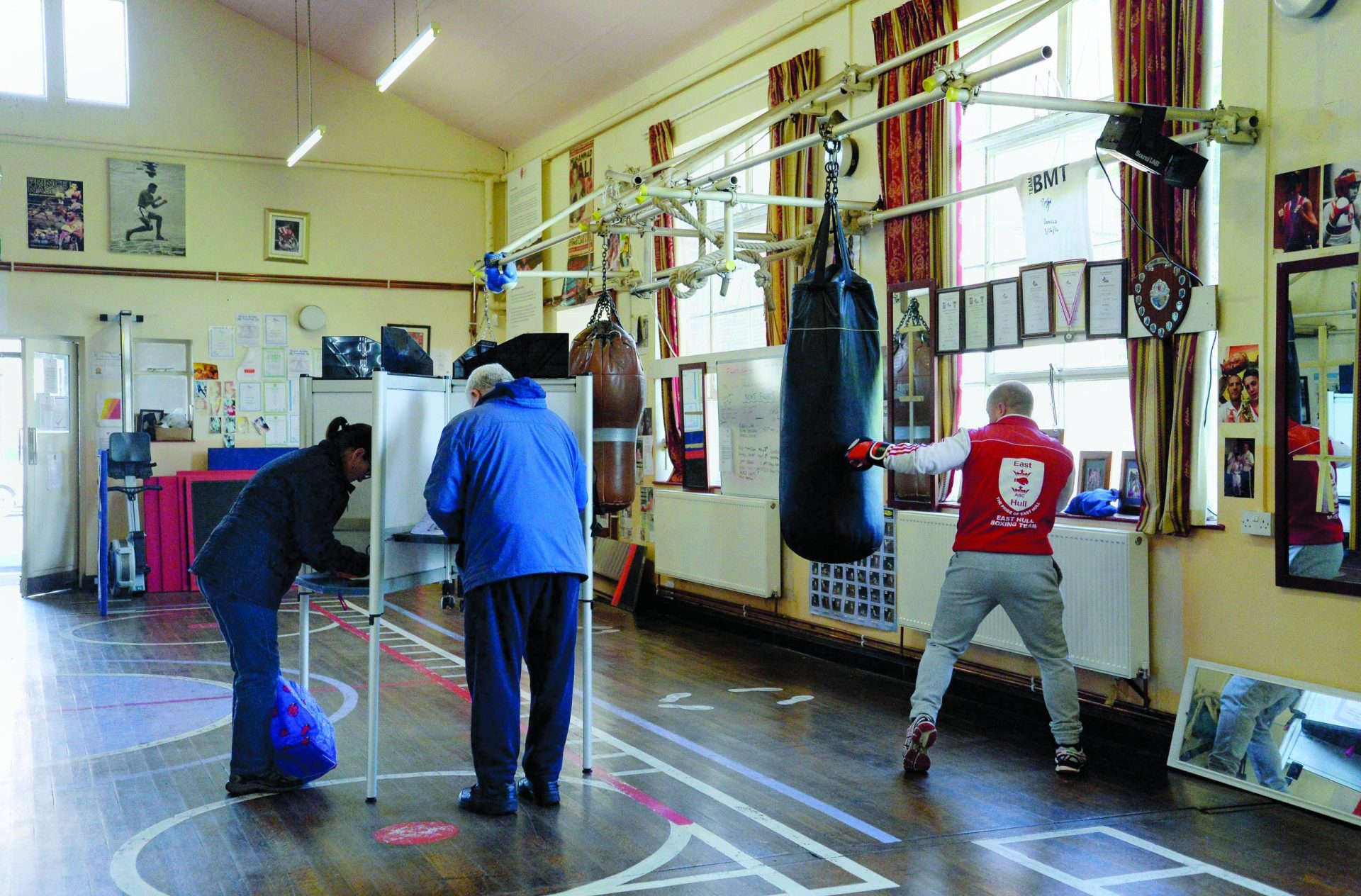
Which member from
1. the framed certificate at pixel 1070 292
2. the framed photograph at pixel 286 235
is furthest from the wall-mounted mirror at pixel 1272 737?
the framed photograph at pixel 286 235

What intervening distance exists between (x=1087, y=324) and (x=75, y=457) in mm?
9456

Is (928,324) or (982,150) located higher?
(982,150)

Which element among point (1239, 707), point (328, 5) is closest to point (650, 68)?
point (328, 5)

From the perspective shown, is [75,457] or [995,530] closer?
[995,530]

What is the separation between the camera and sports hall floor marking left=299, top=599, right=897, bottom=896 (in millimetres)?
3631

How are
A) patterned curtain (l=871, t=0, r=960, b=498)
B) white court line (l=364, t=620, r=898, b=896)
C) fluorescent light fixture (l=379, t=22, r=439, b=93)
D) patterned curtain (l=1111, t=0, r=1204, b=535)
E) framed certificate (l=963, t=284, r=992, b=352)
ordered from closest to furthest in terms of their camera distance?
white court line (l=364, t=620, r=898, b=896), patterned curtain (l=1111, t=0, r=1204, b=535), framed certificate (l=963, t=284, r=992, b=352), patterned curtain (l=871, t=0, r=960, b=498), fluorescent light fixture (l=379, t=22, r=439, b=93)

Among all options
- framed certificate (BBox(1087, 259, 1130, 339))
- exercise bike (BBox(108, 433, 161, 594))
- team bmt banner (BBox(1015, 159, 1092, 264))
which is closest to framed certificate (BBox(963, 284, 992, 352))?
team bmt banner (BBox(1015, 159, 1092, 264))

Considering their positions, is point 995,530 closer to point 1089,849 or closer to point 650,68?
point 1089,849

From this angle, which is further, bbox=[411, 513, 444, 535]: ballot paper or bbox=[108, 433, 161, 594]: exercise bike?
bbox=[108, 433, 161, 594]: exercise bike

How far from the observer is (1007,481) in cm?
497

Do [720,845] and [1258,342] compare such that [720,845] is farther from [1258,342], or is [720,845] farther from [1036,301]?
[1036,301]

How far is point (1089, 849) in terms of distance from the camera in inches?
157

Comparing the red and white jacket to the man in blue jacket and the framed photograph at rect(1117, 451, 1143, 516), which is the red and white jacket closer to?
the framed photograph at rect(1117, 451, 1143, 516)

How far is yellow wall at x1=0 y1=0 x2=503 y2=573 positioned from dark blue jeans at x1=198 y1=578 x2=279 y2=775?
7501 millimetres
